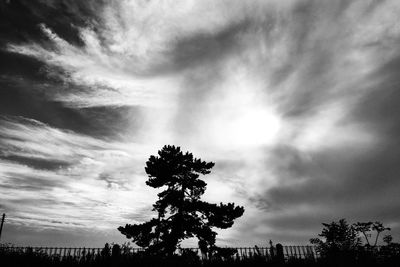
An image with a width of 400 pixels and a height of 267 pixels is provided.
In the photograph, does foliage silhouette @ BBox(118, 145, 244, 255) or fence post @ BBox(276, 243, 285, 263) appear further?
foliage silhouette @ BBox(118, 145, 244, 255)

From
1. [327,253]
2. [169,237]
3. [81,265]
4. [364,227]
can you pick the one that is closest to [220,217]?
[169,237]

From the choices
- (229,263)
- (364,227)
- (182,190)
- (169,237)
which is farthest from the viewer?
(364,227)

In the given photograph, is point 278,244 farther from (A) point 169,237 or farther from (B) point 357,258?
(A) point 169,237

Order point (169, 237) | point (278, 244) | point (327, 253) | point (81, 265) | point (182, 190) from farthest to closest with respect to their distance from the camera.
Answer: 1. point (182, 190)
2. point (169, 237)
3. point (278, 244)
4. point (327, 253)
5. point (81, 265)

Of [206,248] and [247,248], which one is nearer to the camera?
[247,248]

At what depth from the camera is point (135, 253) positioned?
1365 cm

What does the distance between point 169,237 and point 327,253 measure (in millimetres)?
15680

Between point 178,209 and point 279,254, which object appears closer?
point 279,254

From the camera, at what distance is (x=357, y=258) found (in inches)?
619

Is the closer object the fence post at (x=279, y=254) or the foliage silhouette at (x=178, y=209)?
the fence post at (x=279, y=254)

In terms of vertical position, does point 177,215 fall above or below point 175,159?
below

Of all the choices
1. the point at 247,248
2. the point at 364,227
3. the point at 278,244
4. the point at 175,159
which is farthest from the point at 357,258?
the point at 364,227

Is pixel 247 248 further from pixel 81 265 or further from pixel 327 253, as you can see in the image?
pixel 81 265

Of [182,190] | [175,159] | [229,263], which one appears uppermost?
[175,159]
